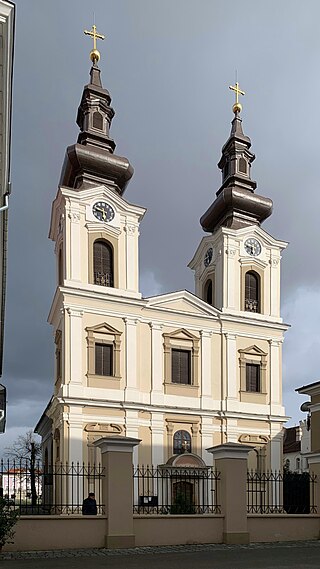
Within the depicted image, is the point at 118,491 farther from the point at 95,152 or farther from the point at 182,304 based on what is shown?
the point at 95,152

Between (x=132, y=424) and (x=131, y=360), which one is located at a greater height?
(x=131, y=360)

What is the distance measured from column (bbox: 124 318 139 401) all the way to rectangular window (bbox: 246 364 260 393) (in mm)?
6384

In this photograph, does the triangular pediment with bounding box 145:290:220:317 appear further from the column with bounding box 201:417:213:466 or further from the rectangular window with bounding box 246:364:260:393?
the column with bounding box 201:417:213:466

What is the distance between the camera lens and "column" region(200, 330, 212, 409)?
29.8 m

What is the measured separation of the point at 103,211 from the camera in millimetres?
29453

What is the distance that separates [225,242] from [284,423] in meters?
9.80

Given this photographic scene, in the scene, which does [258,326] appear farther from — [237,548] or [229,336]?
[237,548]

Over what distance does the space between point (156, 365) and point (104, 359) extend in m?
2.62

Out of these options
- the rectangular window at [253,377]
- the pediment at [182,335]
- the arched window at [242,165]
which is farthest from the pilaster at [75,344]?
the arched window at [242,165]

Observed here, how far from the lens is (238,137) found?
122 feet

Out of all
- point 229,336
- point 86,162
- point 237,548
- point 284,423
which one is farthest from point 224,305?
point 237,548

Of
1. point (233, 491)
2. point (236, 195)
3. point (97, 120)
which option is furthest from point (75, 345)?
point (233, 491)

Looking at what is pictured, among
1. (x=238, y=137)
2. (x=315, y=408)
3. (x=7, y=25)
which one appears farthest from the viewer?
(x=238, y=137)

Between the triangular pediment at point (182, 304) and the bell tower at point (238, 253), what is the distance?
988 mm
